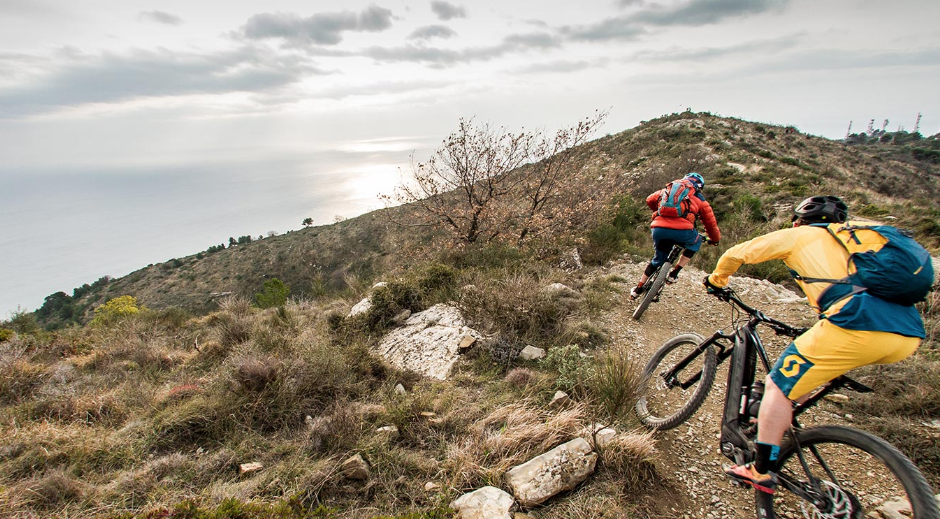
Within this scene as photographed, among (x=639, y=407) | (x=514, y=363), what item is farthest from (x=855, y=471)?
(x=514, y=363)

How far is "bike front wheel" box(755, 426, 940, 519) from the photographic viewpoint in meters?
1.86

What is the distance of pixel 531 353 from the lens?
15.8 ft

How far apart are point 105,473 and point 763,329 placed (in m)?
8.00

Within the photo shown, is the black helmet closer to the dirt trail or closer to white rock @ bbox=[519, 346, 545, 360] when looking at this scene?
the dirt trail

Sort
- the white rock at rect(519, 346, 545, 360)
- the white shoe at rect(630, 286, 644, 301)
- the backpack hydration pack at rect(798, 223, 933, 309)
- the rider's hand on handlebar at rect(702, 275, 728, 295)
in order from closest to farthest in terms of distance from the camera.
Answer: the backpack hydration pack at rect(798, 223, 933, 309)
the rider's hand on handlebar at rect(702, 275, 728, 295)
the white rock at rect(519, 346, 545, 360)
the white shoe at rect(630, 286, 644, 301)

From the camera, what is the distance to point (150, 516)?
7.85 feet

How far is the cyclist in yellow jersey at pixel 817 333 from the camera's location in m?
1.95

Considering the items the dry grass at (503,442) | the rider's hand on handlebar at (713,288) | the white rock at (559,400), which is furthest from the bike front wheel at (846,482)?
the white rock at (559,400)

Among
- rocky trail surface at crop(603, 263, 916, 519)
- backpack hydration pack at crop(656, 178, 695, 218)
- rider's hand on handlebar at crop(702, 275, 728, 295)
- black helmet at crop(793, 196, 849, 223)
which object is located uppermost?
backpack hydration pack at crop(656, 178, 695, 218)

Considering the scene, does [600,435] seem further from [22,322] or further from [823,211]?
[22,322]

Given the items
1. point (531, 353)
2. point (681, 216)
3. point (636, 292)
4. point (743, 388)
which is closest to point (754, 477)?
point (743, 388)

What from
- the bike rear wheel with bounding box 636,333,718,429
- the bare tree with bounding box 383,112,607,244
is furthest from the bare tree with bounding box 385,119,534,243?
the bike rear wheel with bounding box 636,333,718,429

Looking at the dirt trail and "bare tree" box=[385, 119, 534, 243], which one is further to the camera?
"bare tree" box=[385, 119, 534, 243]

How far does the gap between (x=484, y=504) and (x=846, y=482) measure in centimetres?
276
